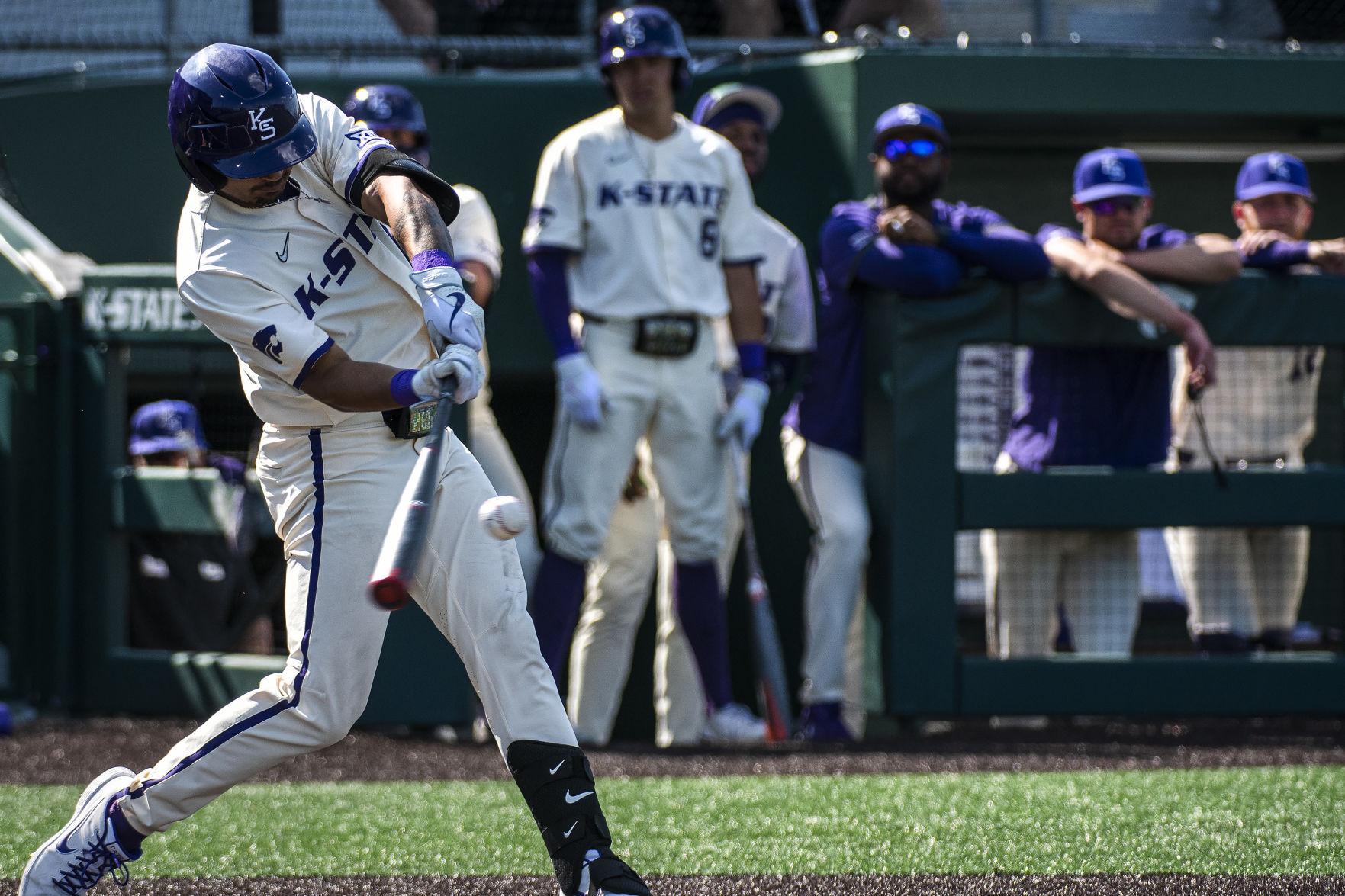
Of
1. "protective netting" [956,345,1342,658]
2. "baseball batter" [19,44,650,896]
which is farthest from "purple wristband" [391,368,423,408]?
"protective netting" [956,345,1342,658]

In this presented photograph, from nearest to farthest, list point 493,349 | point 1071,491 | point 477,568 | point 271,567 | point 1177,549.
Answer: point 477,568 < point 1071,491 < point 1177,549 < point 493,349 < point 271,567

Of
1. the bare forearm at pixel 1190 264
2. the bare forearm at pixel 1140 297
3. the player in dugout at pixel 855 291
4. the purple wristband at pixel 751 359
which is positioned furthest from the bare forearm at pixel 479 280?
the bare forearm at pixel 1190 264

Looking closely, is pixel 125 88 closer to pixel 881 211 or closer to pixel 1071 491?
pixel 881 211

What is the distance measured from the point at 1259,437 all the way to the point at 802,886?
316 cm

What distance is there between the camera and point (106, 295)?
233 inches

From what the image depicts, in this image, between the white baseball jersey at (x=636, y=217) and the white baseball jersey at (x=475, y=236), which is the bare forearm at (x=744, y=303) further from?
the white baseball jersey at (x=475, y=236)

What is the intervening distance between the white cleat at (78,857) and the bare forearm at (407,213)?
1148 millimetres

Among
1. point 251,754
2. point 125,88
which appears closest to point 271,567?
point 125,88

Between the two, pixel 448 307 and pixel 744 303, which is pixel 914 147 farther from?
pixel 448 307

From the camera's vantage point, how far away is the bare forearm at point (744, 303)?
5480 millimetres

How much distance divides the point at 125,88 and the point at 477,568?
175 inches

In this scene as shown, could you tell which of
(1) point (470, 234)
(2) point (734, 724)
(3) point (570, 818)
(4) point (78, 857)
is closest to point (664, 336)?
(1) point (470, 234)

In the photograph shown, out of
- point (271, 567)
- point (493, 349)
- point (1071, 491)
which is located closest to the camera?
point (1071, 491)

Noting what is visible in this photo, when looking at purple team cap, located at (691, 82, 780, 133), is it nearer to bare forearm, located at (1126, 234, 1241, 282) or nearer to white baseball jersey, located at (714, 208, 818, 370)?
white baseball jersey, located at (714, 208, 818, 370)
